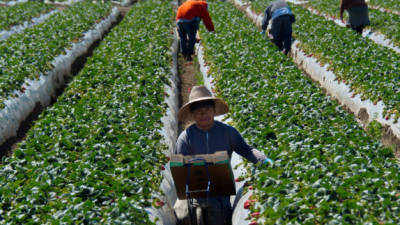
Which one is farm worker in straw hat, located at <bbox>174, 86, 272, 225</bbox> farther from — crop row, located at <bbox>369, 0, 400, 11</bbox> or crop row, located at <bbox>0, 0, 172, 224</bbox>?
crop row, located at <bbox>369, 0, 400, 11</bbox>

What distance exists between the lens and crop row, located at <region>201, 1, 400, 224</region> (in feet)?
13.2

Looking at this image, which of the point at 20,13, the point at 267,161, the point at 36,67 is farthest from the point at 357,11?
the point at 20,13

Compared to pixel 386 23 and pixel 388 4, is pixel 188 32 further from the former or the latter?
pixel 388 4

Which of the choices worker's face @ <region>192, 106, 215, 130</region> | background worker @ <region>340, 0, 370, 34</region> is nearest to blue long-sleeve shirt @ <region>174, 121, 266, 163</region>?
worker's face @ <region>192, 106, 215, 130</region>

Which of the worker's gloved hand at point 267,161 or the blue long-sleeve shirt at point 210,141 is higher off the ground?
the blue long-sleeve shirt at point 210,141

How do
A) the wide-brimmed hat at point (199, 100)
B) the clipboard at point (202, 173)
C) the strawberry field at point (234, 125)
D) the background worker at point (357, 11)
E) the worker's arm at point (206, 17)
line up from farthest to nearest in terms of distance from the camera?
the background worker at point (357, 11)
the worker's arm at point (206, 17)
the wide-brimmed hat at point (199, 100)
the clipboard at point (202, 173)
the strawberry field at point (234, 125)

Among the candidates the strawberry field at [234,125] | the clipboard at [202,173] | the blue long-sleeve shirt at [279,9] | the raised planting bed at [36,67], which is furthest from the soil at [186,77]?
the clipboard at [202,173]

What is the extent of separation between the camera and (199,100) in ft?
15.9

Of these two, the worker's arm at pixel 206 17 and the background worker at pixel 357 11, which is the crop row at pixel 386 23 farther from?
the worker's arm at pixel 206 17

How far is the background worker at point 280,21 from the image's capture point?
470 inches

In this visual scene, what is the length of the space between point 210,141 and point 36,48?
29.8ft

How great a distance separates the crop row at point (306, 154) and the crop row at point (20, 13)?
12275 millimetres

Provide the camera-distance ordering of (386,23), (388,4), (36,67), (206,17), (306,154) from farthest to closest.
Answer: (388,4) → (386,23) → (206,17) → (36,67) → (306,154)

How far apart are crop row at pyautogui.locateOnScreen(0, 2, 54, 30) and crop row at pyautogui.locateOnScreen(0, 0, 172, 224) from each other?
10.4 meters
